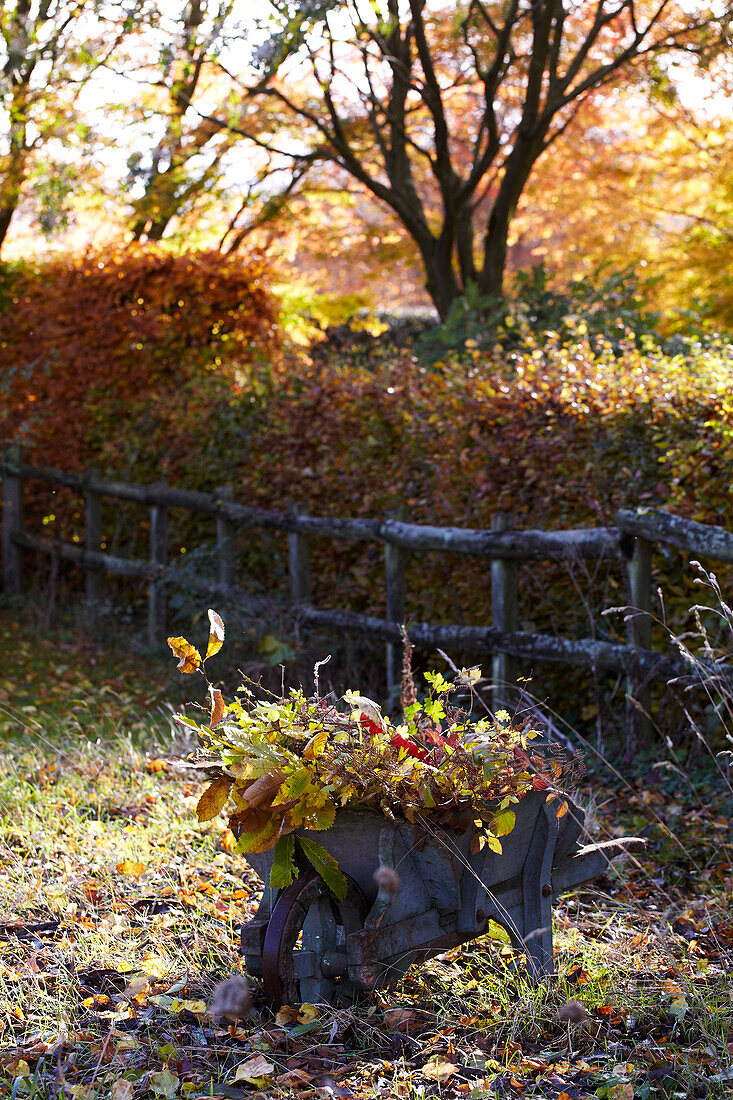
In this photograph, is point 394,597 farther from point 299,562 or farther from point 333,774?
point 333,774

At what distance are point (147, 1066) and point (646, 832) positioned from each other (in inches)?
97.1

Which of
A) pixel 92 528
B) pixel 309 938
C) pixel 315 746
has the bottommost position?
pixel 309 938

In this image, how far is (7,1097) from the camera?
2393 millimetres

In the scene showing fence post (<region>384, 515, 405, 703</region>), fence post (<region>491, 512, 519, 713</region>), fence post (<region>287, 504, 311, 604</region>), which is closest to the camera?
fence post (<region>491, 512, 519, 713</region>)

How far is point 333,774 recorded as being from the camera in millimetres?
2584

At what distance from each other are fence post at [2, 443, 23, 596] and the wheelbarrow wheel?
779 centimetres

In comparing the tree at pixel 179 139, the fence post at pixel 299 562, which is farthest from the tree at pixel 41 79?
the fence post at pixel 299 562

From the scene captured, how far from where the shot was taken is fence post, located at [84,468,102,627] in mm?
8789

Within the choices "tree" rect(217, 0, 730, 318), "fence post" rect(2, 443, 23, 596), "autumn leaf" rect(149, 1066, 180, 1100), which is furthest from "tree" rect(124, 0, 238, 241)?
"autumn leaf" rect(149, 1066, 180, 1100)

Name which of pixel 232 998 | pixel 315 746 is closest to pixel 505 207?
pixel 315 746

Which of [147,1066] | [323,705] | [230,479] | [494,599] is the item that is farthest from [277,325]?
[147,1066]

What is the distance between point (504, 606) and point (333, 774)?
120 inches

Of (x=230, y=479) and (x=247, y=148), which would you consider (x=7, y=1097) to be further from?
(x=247, y=148)

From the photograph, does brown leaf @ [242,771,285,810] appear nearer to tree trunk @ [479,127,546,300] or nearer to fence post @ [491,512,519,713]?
fence post @ [491,512,519,713]
